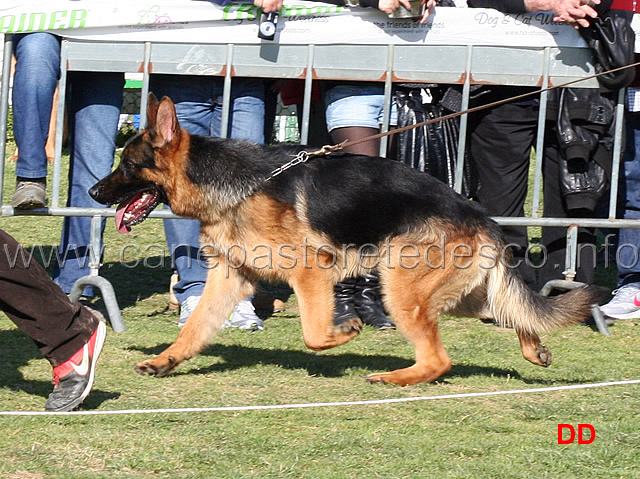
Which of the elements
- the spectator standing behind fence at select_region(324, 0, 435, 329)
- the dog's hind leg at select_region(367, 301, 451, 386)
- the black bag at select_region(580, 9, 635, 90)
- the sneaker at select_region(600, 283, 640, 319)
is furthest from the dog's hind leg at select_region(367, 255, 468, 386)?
the sneaker at select_region(600, 283, 640, 319)

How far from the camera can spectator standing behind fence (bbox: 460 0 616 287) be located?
6246 mm

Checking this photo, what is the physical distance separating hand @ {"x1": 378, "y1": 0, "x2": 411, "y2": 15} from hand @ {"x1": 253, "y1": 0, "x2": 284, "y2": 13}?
61cm

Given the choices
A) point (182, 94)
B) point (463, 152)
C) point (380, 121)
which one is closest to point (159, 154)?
point (182, 94)

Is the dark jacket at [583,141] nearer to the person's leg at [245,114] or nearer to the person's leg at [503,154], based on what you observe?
the person's leg at [503,154]

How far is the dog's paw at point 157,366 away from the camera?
4859 millimetres

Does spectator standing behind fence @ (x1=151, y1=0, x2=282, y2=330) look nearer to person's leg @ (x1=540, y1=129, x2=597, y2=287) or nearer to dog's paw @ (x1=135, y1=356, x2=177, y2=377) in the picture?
dog's paw @ (x1=135, y1=356, x2=177, y2=377)

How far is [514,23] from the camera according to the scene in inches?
244

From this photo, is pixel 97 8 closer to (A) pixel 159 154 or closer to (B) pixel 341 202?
(A) pixel 159 154

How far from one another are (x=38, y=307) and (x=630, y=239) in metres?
4.22

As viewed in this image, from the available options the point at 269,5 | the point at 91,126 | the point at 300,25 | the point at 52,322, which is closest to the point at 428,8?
the point at 300,25

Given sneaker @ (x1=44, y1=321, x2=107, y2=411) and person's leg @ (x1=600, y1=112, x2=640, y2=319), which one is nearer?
sneaker @ (x1=44, y1=321, x2=107, y2=411)

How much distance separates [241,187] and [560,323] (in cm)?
174

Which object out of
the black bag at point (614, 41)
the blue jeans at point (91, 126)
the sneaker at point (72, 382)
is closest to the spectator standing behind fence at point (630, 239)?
the black bag at point (614, 41)

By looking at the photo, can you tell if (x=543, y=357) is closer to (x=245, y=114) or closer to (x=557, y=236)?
(x=557, y=236)
